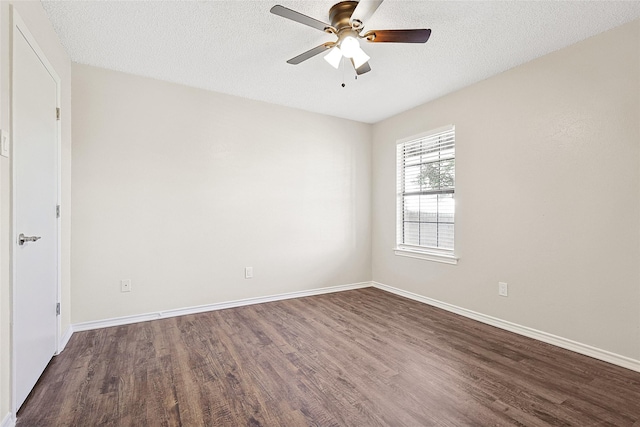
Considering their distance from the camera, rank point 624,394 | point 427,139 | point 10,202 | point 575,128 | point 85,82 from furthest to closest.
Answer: point 427,139 < point 85,82 < point 575,128 < point 624,394 < point 10,202

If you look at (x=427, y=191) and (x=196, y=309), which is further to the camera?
(x=427, y=191)

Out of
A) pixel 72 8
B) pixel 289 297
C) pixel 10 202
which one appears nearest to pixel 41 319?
pixel 10 202

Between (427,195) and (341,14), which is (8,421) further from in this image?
(427,195)

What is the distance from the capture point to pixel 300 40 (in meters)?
2.50

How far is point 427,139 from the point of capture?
12.8ft

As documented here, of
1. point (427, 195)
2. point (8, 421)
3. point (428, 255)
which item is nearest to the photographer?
point (8, 421)

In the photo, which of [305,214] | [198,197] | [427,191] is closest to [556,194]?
[427,191]

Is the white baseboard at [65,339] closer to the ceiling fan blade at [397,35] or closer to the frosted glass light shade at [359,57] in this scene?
the frosted glass light shade at [359,57]

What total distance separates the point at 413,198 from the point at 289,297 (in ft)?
7.04

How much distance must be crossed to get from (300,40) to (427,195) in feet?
7.96

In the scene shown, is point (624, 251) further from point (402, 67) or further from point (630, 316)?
point (402, 67)

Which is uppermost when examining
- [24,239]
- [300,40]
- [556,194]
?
[300,40]

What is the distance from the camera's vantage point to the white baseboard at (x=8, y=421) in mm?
1510

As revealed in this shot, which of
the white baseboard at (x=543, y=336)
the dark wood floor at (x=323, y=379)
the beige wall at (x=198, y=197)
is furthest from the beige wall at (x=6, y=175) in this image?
the white baseboard at (x=543, y=336)
